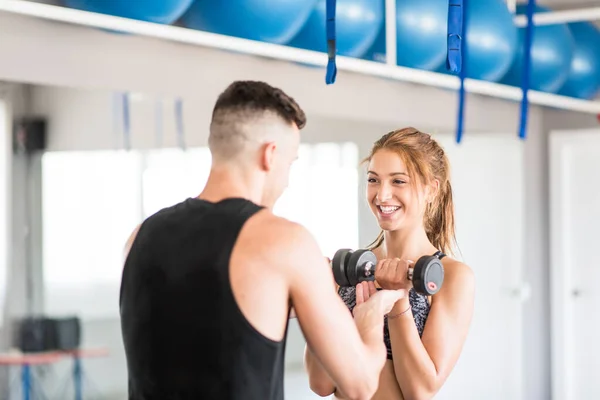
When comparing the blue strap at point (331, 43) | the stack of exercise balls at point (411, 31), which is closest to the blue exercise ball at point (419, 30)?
the stack of exercise balls at point (411, 31)

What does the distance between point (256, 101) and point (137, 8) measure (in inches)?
56.2

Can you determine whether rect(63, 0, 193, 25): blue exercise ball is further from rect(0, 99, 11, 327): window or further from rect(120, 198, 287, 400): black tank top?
rect(120, 198, 287, 400): black tank top

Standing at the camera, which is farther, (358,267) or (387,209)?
(387,209)

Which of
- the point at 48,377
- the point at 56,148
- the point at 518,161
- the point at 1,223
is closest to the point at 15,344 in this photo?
the point at 48,377

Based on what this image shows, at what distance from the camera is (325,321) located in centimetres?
159

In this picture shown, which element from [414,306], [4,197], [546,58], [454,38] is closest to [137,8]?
[4,197]

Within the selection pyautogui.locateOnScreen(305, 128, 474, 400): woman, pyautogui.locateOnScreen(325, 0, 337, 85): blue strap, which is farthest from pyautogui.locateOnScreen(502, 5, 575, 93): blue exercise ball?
pyautogui.locateOnScreen(305, 128, 474, 400): woman

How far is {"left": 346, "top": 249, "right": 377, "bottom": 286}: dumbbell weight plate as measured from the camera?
2016 mm

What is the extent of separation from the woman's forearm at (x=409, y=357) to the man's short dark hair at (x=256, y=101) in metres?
0.56

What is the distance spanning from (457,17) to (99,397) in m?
1.95

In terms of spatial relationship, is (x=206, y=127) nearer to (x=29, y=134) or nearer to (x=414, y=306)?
(x=29, y=134)

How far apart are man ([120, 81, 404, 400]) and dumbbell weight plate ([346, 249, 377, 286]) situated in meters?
0.35

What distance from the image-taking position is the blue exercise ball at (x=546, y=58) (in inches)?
179

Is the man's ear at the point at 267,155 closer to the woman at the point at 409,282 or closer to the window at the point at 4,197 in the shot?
the woman at the point at 409,282
